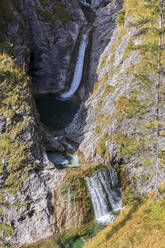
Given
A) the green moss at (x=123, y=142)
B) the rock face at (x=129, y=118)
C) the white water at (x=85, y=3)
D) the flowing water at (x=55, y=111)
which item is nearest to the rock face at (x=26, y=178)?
the rock face at (x=129, y=118)

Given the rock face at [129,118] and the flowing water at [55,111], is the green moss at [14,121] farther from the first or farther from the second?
the flowing water at [55,111]

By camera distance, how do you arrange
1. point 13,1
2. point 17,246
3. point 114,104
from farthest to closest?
point 13,1 → point 114,104 → point 17,246

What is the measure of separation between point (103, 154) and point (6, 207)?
9.59 m

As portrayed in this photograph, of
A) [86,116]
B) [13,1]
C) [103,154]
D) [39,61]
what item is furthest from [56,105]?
[103,154]

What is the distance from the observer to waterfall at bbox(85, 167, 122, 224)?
1736 centimetres

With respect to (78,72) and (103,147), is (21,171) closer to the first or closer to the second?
(103,147)

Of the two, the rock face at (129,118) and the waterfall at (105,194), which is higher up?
the rock face at (129,118)

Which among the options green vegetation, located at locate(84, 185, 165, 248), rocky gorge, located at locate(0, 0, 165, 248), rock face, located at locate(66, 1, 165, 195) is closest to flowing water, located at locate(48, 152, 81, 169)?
rocky gorge, located at locate(0, 0, 165, 248)

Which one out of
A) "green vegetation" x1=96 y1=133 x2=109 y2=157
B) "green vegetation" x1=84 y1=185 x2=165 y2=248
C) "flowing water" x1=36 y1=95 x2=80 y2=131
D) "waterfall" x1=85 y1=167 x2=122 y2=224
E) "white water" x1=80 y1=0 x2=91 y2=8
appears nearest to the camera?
"green vegetation" x1=84 y1=185 x2=165 y2=248

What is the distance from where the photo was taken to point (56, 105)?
142 feet

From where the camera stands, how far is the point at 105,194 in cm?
1809

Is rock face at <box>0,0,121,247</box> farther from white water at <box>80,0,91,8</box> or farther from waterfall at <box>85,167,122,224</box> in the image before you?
white water at <box>80,0,91,8</box>

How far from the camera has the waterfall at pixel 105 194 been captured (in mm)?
17359

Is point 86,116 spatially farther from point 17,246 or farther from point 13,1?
point 13,1
